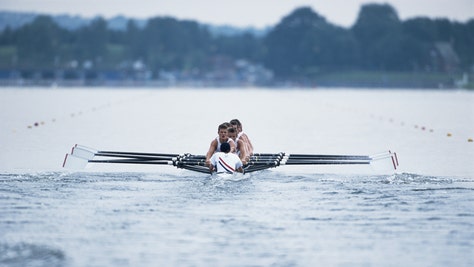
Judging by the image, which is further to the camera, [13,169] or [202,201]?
[13,169]

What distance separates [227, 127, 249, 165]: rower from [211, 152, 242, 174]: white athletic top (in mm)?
1417

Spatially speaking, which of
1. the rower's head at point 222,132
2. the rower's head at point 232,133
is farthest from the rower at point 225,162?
the rower's head at point 232,133

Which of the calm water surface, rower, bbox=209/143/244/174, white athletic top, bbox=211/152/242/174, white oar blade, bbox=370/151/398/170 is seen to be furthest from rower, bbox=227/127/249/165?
white oar blade, bbox=370/151/398/170

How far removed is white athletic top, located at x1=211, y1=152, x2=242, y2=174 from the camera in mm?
23234

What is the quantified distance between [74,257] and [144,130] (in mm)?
32977

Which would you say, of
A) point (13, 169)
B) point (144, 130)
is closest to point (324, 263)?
point (13, 169)

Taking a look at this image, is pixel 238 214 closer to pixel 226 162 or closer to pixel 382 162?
pixel 226 162

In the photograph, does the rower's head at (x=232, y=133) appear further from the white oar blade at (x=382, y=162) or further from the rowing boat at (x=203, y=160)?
the white oar blade at (x=382, y=162)

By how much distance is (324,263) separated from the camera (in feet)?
47.4

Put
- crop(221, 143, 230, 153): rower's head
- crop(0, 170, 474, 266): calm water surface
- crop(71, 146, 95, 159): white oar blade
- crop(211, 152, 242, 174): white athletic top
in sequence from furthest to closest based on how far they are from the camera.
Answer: crop(71, 146, 95, 159): white oar blade
crop(221, 143, 230, 153): rower's head
crop(211, 152, 242, 174): white athletic top
crop(0, 170, 474, 266): calm water surface

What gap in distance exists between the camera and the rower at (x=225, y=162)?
2327 cm

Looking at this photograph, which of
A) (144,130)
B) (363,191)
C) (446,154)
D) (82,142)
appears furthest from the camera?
(144,130)

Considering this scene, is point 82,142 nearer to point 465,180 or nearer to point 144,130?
point 144,130

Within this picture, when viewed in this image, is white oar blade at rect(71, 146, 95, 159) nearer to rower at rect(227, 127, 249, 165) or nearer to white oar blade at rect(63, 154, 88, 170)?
white oar blade at rect(63, 154, 88, 170)
